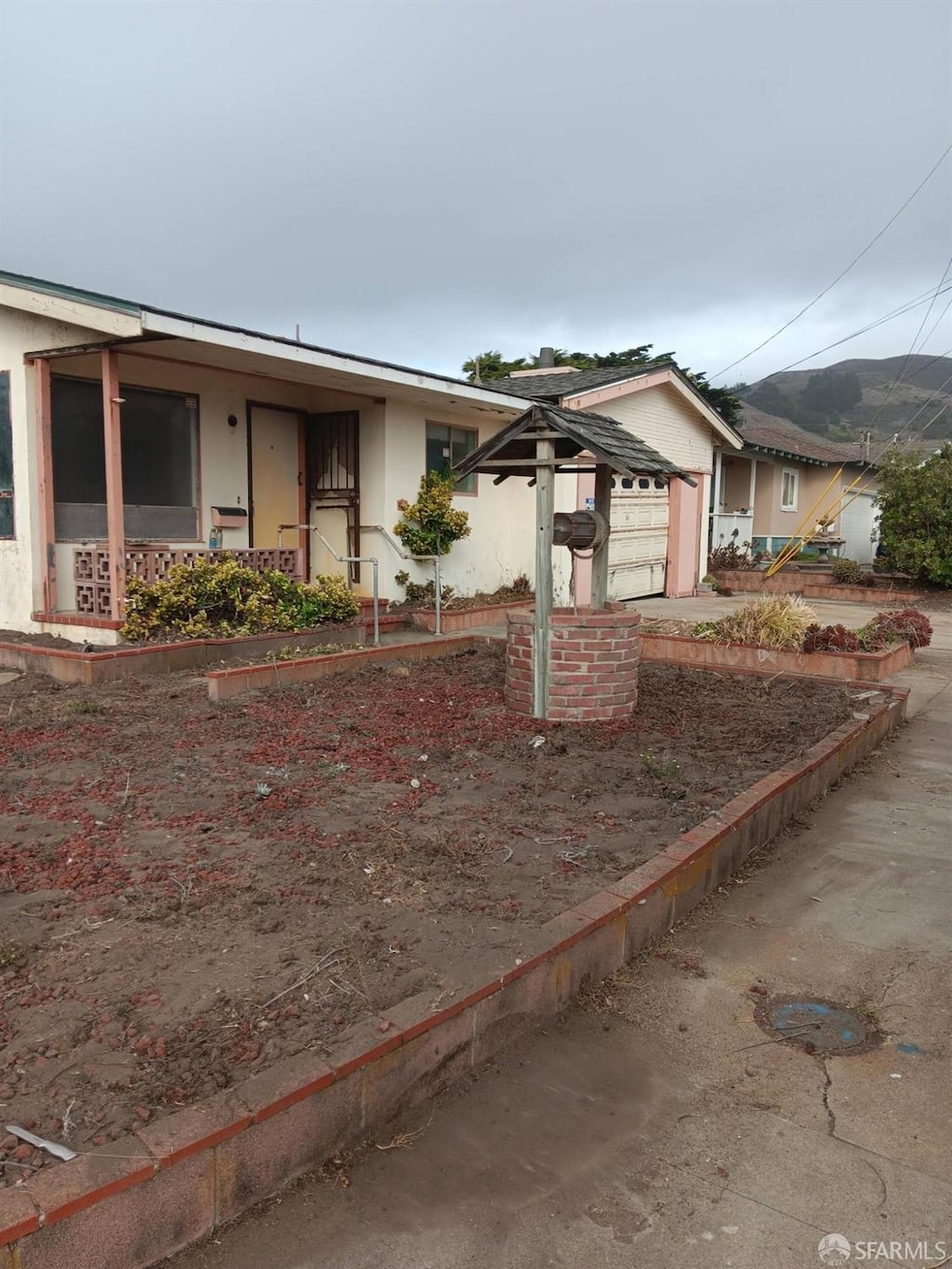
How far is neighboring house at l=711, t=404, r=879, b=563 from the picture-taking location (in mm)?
21688

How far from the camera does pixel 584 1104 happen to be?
263cm

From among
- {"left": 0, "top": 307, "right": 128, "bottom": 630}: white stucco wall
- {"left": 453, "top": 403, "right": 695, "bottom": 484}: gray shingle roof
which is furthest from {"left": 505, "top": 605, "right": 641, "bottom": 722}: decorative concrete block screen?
{"left": 0, "top": 307, "right": 128, "bottom": 630}: white stucco wall

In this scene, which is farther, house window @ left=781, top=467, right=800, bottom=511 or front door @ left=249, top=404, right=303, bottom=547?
house window @ left=781, top=467, right=800, bottom=511

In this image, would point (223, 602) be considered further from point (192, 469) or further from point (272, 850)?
point (272, 850)

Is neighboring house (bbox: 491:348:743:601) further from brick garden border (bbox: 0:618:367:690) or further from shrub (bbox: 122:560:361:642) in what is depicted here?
brick garden border (bbox: 0:618:367:690)

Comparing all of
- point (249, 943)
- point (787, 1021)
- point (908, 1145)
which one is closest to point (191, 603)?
point (249, 943)

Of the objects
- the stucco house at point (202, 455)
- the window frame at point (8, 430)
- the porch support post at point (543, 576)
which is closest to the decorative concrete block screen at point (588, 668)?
the porch support post at point (543, 576)

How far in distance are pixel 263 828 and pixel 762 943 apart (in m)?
2.23

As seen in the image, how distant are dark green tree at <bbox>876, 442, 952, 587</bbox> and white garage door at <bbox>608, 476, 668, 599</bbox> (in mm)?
5036

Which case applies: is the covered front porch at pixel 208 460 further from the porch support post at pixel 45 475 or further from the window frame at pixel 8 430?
the window frame at pixel 8 430

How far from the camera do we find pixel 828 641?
8672 mm

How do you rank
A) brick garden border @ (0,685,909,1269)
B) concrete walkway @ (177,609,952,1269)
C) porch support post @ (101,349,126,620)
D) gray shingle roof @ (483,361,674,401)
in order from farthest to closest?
gray shingle roof @ (483,361,674,401)
porch support post @ (101,349,126,620)
concrete walkway @ (177,609,952,1269)
brick garden border @ (0,685,909,1269)

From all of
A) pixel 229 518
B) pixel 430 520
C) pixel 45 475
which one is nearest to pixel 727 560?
pixel 430 520

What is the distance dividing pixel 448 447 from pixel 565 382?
2.90m
